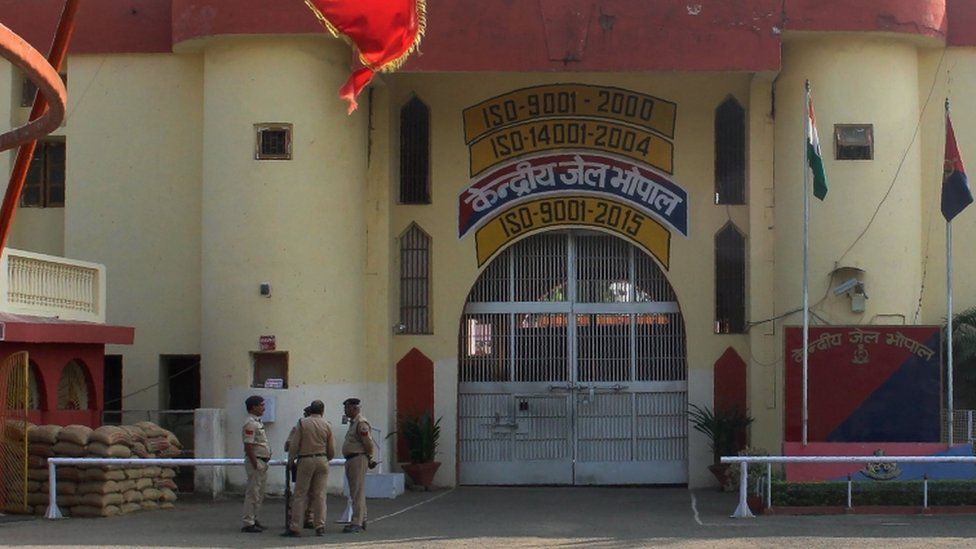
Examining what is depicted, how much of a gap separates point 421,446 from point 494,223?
12.0 feet

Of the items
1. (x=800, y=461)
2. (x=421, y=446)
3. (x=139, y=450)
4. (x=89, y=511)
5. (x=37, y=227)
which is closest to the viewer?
(x=800, y=461)

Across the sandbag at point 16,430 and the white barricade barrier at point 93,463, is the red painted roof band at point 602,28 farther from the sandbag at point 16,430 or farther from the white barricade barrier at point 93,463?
the white barricade barrier at point 93,463

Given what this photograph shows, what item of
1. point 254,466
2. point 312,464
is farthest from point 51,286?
point 312,464

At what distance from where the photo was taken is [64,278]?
22.6 meters

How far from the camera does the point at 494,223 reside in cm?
2555

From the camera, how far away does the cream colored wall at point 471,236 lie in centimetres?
2531

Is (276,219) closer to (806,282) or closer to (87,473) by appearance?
(87,473)

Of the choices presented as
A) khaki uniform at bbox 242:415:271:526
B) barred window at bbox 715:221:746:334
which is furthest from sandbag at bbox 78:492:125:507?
barred window at bbox 715:221:746:334

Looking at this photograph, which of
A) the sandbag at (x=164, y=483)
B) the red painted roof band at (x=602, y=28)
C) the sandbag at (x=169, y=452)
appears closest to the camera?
the sandbag at (x=164, y=483)

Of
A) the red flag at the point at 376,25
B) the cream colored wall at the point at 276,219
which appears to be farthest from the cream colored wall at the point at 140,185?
the red flag at the point at 376,25

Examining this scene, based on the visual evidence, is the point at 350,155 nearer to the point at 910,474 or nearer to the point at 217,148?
the point at 217,148

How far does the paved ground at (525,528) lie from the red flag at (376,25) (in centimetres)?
532

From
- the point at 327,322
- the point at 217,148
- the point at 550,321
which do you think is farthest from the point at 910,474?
the point at 217,148

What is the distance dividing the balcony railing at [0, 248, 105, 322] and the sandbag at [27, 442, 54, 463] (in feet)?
6.31
